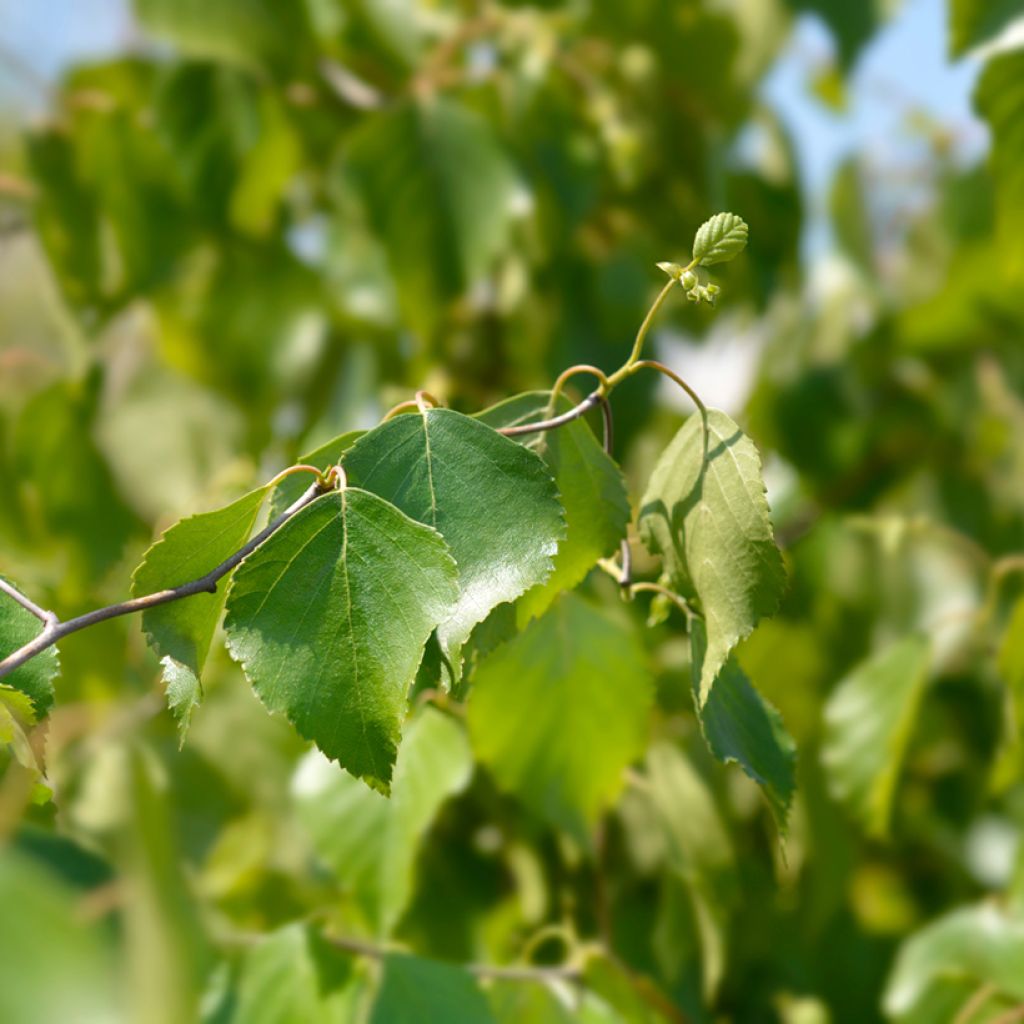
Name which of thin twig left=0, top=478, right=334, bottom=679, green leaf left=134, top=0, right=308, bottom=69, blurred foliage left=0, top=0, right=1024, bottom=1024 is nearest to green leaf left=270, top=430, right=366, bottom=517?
thin twig left=0, top=478, right=334, bottom=679

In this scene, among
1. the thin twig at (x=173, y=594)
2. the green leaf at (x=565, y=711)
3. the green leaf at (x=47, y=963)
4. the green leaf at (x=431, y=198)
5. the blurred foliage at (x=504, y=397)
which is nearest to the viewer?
the green leaf at (x=47, y=963)

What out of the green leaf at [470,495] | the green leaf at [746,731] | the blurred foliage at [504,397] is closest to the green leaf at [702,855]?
the blurred foliage at [504,397]

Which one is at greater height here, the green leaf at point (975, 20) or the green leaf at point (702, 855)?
the green leaf at point (975, 20)

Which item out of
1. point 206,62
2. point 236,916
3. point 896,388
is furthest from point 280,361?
point 896,388

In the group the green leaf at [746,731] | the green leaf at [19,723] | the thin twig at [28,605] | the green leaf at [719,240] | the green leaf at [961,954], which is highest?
the green leaf at [719,240]

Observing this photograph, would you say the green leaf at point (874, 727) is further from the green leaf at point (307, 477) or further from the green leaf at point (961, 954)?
the green leaf at point (307, 477)

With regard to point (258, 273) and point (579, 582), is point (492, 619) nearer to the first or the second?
point (579, 582)

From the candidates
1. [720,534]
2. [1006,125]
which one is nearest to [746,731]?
[720,534]

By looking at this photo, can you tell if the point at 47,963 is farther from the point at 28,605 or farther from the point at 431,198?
the point at 431,198
